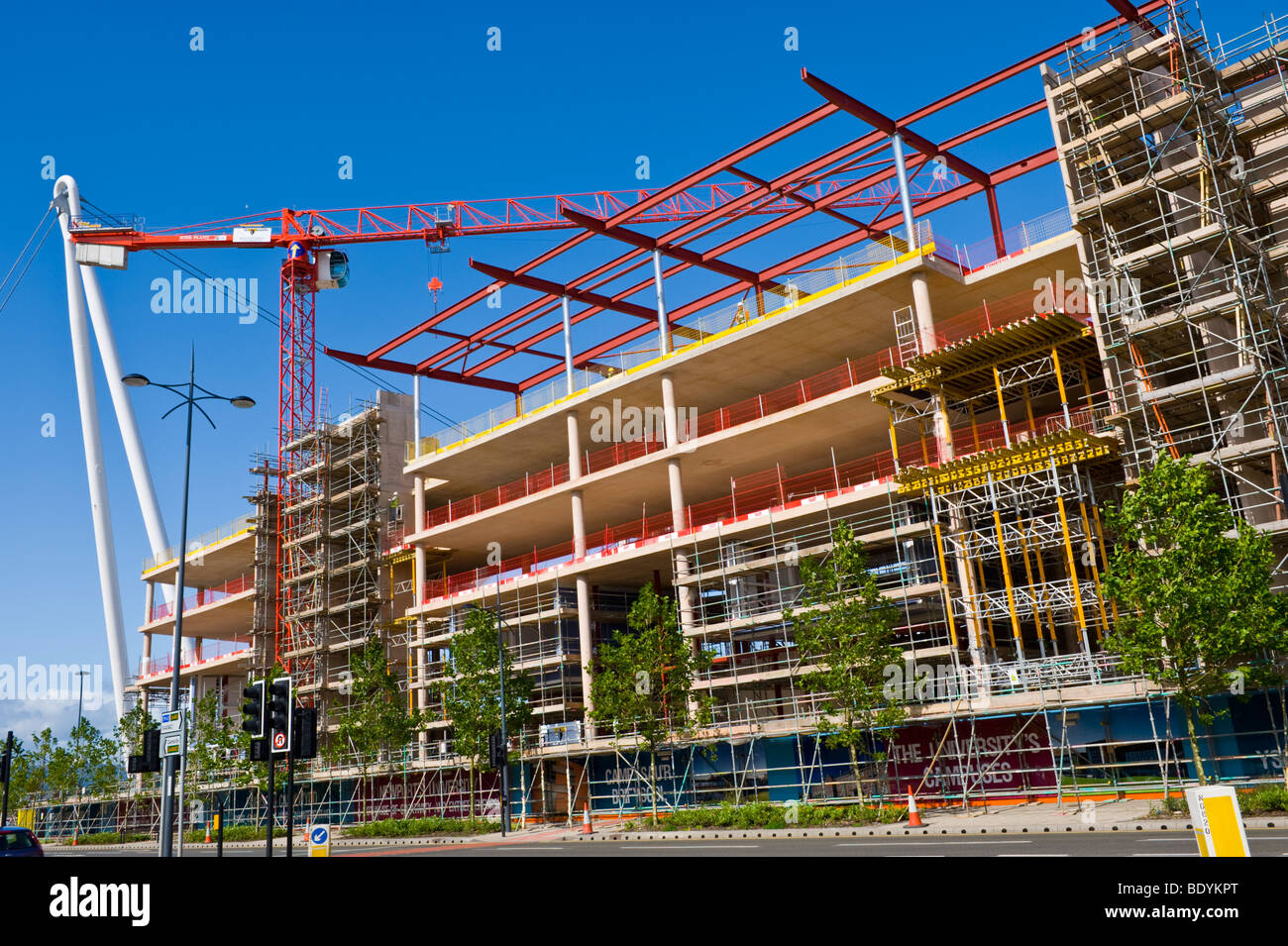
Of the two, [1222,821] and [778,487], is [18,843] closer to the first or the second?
[1222,821]

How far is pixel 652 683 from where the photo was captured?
3941cm

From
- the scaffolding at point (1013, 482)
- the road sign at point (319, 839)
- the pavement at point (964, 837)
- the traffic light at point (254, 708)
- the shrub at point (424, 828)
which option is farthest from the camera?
the shrub at point (424, 828)

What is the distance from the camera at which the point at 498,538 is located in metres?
62.2

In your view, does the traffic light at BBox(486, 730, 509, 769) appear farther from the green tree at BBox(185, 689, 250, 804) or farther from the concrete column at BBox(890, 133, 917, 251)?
the concrete column at BBox(890, 133, 917, 251)

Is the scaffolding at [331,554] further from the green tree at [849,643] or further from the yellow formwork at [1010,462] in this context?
the yellow formwork at [1010,462]

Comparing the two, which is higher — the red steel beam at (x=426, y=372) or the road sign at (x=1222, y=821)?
the red steel beam at (x=426, y=372)

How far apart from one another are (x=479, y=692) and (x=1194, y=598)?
2979 centimetres

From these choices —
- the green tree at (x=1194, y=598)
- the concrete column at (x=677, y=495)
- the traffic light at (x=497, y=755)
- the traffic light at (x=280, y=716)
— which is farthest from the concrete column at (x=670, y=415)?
the traffic light at (x=280, y=716)

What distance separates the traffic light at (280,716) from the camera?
773 inches

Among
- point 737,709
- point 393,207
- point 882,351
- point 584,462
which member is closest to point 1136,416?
point 882,351

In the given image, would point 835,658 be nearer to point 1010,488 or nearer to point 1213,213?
point 1010,488

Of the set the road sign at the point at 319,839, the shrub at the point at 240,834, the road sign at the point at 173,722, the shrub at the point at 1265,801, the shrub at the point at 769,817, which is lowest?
the shrub at the point at 240,834

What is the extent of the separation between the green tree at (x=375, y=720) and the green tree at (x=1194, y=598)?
3472 centimetres
